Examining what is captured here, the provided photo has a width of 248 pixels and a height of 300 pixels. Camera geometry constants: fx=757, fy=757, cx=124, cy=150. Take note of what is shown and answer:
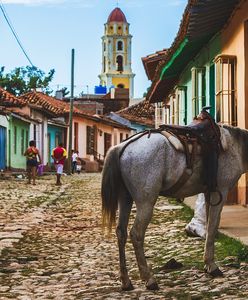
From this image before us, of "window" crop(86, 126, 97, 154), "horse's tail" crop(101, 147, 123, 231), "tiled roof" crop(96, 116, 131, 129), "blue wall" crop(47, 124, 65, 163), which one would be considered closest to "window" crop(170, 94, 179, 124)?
"horse's tail" crop(101, 147, 123, 231)

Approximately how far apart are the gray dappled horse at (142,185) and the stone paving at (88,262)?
229 millimetres

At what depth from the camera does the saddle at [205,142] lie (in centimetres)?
598

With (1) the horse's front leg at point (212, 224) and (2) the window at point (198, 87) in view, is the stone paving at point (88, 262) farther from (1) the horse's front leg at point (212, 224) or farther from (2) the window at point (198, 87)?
(2) the window at point (198, 87)

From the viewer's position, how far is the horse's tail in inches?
229

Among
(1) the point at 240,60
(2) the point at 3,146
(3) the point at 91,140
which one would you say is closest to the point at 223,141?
(1) the point at 240,60

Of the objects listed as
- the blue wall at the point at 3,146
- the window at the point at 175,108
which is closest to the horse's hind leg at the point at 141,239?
the window at the point at 175,108

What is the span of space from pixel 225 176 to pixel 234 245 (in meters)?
1.54

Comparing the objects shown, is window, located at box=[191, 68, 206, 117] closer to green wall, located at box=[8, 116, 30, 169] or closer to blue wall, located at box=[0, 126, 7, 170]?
blue wall, located at box=[0, 126, 7, 170]

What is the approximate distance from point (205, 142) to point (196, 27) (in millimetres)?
6645

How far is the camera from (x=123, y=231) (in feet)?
19.2

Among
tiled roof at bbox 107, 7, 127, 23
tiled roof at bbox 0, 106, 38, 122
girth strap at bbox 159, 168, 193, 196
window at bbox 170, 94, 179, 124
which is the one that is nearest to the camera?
girth strap at bbox 159, 168, 193, 196

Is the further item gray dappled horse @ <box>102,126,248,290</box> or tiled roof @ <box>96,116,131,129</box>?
tiled roof @ <box>96,116,131,129</box>

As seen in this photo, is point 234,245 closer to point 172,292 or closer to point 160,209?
point 172,292

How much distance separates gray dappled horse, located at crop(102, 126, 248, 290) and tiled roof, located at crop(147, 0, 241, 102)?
5.13 metres
